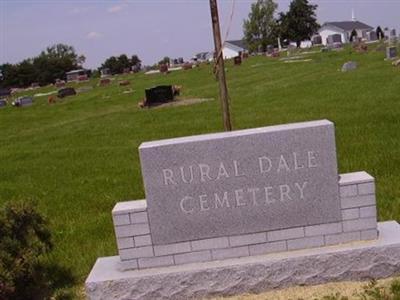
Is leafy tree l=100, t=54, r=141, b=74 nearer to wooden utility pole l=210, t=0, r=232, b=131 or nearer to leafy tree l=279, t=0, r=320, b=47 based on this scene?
leafy tree l=279, t=0, r=320, b=47

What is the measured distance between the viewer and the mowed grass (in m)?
8.23

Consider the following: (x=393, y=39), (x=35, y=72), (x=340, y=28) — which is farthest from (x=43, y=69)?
(x=393, y=39)

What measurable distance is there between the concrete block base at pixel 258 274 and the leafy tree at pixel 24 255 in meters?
0.62

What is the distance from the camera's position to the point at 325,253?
5324 millimetres

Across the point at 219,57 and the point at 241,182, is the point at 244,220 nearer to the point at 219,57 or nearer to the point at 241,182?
the point at 241,182

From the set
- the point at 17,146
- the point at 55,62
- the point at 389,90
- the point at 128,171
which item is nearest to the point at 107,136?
the point at 17,146

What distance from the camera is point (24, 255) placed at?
5.43m

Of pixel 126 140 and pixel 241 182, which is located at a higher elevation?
pixel 241 182

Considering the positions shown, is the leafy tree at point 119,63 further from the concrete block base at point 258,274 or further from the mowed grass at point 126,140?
the concrete block base at point 258,274

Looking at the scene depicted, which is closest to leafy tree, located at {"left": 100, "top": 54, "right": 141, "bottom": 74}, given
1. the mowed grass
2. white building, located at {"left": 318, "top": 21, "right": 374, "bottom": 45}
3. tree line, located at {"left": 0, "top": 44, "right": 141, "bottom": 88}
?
tree line, located at {"left": 0, "top": 44, "right": 141, "bottom": 88}

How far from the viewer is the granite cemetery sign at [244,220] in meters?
5.35

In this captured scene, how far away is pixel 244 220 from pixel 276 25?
3952 inches

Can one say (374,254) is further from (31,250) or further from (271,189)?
(31,250)

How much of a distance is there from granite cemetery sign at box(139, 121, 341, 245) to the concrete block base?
1.03ft
